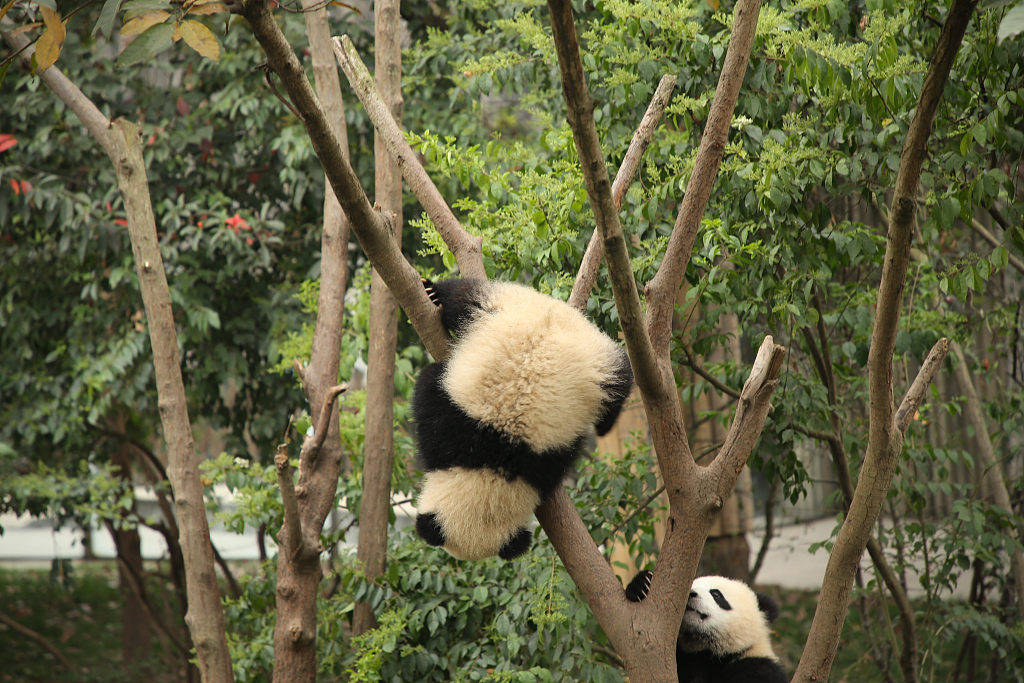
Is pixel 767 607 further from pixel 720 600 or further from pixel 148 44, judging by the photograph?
pixel 148 44

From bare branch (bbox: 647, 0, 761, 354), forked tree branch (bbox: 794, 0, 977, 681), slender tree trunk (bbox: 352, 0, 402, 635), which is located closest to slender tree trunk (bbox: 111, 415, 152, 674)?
slender tree trunk (bbox: 352, 0, 402, 635)

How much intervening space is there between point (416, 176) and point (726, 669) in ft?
6.14

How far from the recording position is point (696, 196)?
1.87 meters

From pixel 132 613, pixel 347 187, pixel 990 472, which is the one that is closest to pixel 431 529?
pixel 347 187

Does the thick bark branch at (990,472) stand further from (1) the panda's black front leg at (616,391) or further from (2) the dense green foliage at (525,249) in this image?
(1) the panda's black front leg at (616,391)

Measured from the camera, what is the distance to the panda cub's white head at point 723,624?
105 inches

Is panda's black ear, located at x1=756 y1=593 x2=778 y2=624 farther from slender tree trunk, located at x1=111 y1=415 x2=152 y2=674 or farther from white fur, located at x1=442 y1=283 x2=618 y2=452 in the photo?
slender tree trunk, located at x1=111 y1=415 x2=152 y2=674

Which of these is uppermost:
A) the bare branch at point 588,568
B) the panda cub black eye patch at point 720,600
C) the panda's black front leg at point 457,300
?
the panda's black front leg at point 457,300

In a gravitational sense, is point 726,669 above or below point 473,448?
below

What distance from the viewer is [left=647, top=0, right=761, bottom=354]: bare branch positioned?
1823 mm

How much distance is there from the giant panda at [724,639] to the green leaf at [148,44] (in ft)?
7.05

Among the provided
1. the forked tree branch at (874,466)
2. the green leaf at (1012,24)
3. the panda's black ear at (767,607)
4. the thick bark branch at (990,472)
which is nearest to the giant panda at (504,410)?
the forked tree branch at (874,466)

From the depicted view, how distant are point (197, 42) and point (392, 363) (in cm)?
178

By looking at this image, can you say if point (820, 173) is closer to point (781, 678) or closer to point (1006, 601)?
point (781, 678)
